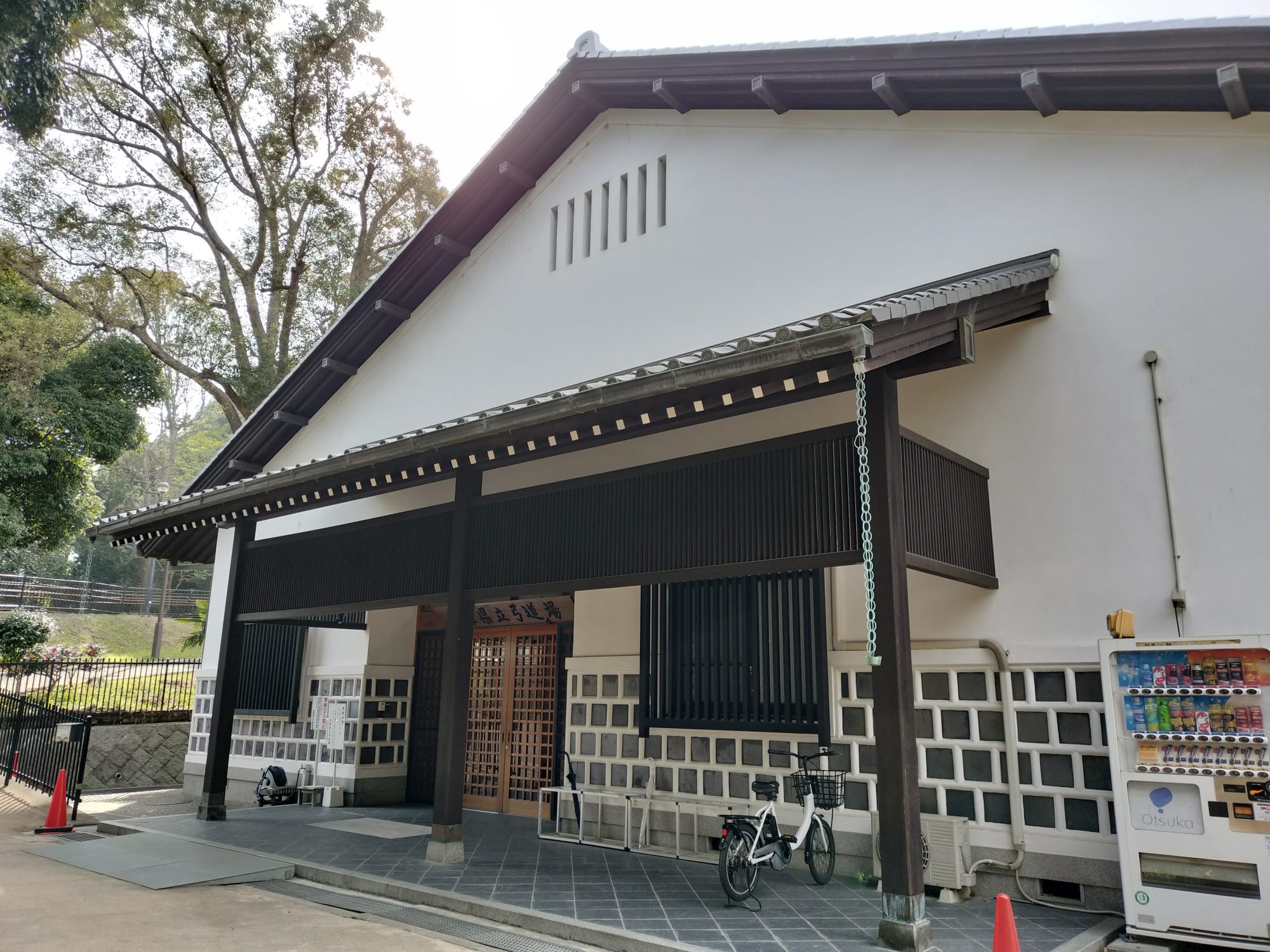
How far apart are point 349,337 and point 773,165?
635 cm

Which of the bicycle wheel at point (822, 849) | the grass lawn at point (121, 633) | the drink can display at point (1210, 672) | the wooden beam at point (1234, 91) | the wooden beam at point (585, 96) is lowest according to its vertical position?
the bicycle wheel at point (822, 849)

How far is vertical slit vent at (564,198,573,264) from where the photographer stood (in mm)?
10078

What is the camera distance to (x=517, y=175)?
409 inches

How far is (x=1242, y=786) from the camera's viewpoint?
4688 millimetres

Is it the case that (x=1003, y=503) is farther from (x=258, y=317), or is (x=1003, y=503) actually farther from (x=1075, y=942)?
(x=258, y=317)

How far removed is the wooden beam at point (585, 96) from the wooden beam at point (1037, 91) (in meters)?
4.78

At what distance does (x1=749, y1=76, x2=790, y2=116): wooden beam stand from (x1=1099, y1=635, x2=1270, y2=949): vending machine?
5.63 m

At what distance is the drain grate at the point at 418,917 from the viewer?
516 cm

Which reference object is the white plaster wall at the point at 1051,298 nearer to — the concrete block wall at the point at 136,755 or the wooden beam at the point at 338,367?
the wooden beam at the point at 338,367

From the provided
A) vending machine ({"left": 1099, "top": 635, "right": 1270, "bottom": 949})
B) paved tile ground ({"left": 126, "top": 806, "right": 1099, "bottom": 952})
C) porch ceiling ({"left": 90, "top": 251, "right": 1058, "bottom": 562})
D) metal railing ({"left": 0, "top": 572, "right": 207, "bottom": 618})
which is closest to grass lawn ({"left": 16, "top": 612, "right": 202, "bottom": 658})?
metal railing ({"left": 0, "top": 572, "right": 207, "bottom": 618})

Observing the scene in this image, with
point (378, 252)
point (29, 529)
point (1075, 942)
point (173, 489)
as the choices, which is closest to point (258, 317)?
point (378, 252)

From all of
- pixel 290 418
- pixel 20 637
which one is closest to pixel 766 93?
pixel 290 418

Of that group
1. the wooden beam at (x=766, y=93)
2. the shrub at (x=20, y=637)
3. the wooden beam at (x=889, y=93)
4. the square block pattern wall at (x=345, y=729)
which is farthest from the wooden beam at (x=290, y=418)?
Answer: the wooden beam at (x=889, y=93)

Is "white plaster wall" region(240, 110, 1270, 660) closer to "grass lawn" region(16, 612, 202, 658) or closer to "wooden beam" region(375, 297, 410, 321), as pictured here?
"wooden beam" region(375, 297, 410, 321)
